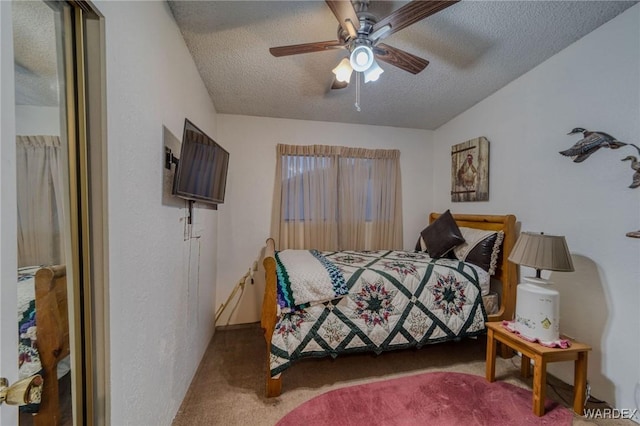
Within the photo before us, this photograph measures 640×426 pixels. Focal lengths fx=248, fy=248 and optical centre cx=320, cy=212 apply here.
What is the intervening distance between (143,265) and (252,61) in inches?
64.8

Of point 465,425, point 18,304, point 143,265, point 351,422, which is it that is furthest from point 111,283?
point 465,425

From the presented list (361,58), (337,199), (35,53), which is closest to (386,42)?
(361,58)

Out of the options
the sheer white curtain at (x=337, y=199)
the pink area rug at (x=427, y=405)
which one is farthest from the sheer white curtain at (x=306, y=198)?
the pink area rug at (x=427, y=405)

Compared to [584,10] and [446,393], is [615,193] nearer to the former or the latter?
[584,10]

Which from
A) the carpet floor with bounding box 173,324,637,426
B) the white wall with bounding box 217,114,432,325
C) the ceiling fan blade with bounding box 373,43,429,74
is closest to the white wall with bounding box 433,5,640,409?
the carpet floor with bounding box 173,324,637,426

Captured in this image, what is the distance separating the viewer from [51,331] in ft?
2.35

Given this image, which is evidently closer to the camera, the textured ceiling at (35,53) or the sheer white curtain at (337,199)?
the textured ceiling at (35,53)

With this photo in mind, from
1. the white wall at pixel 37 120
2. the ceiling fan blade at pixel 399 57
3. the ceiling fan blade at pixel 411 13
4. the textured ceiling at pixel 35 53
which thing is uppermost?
the ceiling fan blade at pixel 411 13

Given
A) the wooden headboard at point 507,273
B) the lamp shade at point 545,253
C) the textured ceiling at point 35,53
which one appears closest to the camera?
the textured ceiling at point 35,53

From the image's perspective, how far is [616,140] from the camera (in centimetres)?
159

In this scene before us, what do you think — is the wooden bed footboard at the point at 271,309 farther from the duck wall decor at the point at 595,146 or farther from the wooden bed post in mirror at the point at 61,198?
the duck wall decor at the point at 595,146

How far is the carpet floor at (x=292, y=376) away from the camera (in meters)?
1.57

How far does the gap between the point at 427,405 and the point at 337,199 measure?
2092 mm

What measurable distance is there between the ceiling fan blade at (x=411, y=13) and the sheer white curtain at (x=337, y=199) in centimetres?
175
